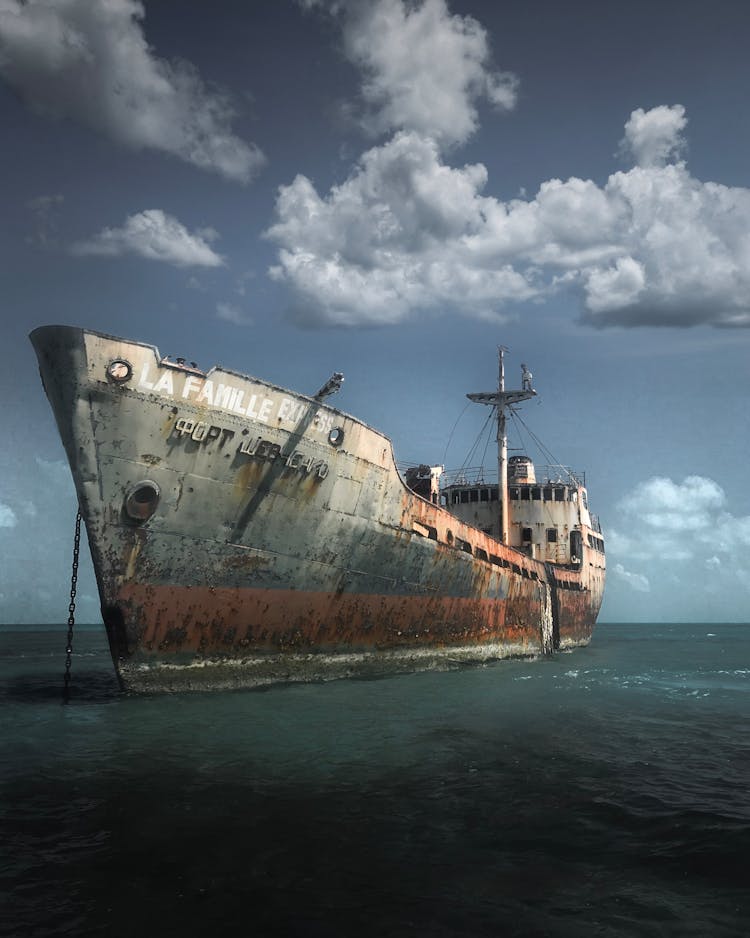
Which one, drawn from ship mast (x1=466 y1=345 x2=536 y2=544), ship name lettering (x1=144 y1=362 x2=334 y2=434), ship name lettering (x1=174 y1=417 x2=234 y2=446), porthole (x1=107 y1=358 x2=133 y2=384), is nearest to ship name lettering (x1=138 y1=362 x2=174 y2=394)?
ship name lettering (x1=144 y1=362 x2=334 y2=434)

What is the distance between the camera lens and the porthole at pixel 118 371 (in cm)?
1238

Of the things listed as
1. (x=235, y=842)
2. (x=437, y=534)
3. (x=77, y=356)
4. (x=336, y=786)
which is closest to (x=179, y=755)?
(x=336, y=786)

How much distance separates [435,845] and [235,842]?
186cm

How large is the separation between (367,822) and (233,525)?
327 inches

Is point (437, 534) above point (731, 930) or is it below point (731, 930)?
above

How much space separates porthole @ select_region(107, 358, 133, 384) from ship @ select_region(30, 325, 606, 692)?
0.03m

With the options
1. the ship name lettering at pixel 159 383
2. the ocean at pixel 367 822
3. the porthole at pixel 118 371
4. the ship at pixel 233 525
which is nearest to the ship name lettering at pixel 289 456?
the ship at pixel 233 525

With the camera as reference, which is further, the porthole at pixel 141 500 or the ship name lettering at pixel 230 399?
the ship name lettering at pixel 230 399

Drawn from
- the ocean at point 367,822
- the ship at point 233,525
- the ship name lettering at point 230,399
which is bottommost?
the ocean at point 367,822

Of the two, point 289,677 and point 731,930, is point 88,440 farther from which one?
point 731,930

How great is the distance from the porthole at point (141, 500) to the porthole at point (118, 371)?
2119 millimetres

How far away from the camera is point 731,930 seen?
4.27 meters

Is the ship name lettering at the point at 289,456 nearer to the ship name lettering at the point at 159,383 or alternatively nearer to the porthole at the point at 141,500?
the ship name lettering at the point at 159,383

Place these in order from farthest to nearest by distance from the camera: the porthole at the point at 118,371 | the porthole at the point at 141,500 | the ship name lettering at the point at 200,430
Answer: the ship name lettering at the point at 200,430
the porthole at the point at 141,500
the porthole at the point at 118,371
